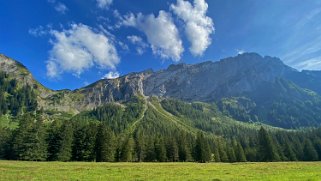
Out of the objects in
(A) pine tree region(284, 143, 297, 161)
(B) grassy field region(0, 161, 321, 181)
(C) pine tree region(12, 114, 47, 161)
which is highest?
(C) pine tree region(12, 114, 47, 161)

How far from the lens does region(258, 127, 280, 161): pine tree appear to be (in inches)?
4461

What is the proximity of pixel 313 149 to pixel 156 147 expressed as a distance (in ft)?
230

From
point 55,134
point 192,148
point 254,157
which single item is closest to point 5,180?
point 55,134

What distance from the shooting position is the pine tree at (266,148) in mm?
113312

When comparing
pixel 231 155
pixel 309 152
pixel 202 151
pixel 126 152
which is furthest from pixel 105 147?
pixel 309 152

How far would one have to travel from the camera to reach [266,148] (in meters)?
116

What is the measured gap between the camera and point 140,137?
123688 millimetres

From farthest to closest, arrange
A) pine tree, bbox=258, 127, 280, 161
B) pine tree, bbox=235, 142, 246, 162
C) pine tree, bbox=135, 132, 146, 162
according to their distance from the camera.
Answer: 1. pine tree, bbox=235, 142, 246, 162
2. pine tree, bbox=135, 132, 146, 162
3. pine tree, bbox=258, 127, 280, 161

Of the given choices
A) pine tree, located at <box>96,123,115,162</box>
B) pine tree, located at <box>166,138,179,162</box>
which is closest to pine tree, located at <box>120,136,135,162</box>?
pine tree, located at <box>96,123,115,162</box>

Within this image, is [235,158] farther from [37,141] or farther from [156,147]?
[37,141]

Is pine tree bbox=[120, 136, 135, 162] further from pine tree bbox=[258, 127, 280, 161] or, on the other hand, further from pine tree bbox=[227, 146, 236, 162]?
pine tree bbox=[258, 127, 280, 161]

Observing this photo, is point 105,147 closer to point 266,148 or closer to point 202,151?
point 202,151

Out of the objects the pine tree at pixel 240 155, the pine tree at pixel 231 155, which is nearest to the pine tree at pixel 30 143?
the pine tree at pixel 231 155

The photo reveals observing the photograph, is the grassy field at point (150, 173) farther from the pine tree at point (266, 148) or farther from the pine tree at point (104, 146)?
the pine tree at point (266, 148)
